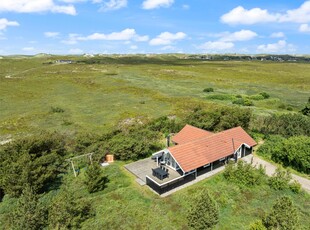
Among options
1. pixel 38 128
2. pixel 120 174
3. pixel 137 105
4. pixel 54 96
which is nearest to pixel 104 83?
pixel 54 96

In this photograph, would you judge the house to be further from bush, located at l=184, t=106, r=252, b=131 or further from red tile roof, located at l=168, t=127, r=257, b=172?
bush, located at l=184, t=106, r=252, b=131

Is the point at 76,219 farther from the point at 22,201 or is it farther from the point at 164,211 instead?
the point at 164,211

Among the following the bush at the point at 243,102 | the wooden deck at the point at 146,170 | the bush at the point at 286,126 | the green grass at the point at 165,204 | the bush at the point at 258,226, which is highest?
the bush at the point at 286,126

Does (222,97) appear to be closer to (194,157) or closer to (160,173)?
(194,157)

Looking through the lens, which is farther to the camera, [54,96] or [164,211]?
[54,96]

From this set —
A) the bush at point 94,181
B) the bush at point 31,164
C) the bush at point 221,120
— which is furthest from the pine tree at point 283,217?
the bush at point 221,120

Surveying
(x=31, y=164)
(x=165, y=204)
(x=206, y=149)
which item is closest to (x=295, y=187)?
(x=206, y=149)

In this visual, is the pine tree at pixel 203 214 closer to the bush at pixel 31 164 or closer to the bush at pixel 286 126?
the bush at pixel 31 164

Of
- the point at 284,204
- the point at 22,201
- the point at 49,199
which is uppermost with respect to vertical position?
the point at 284,204
